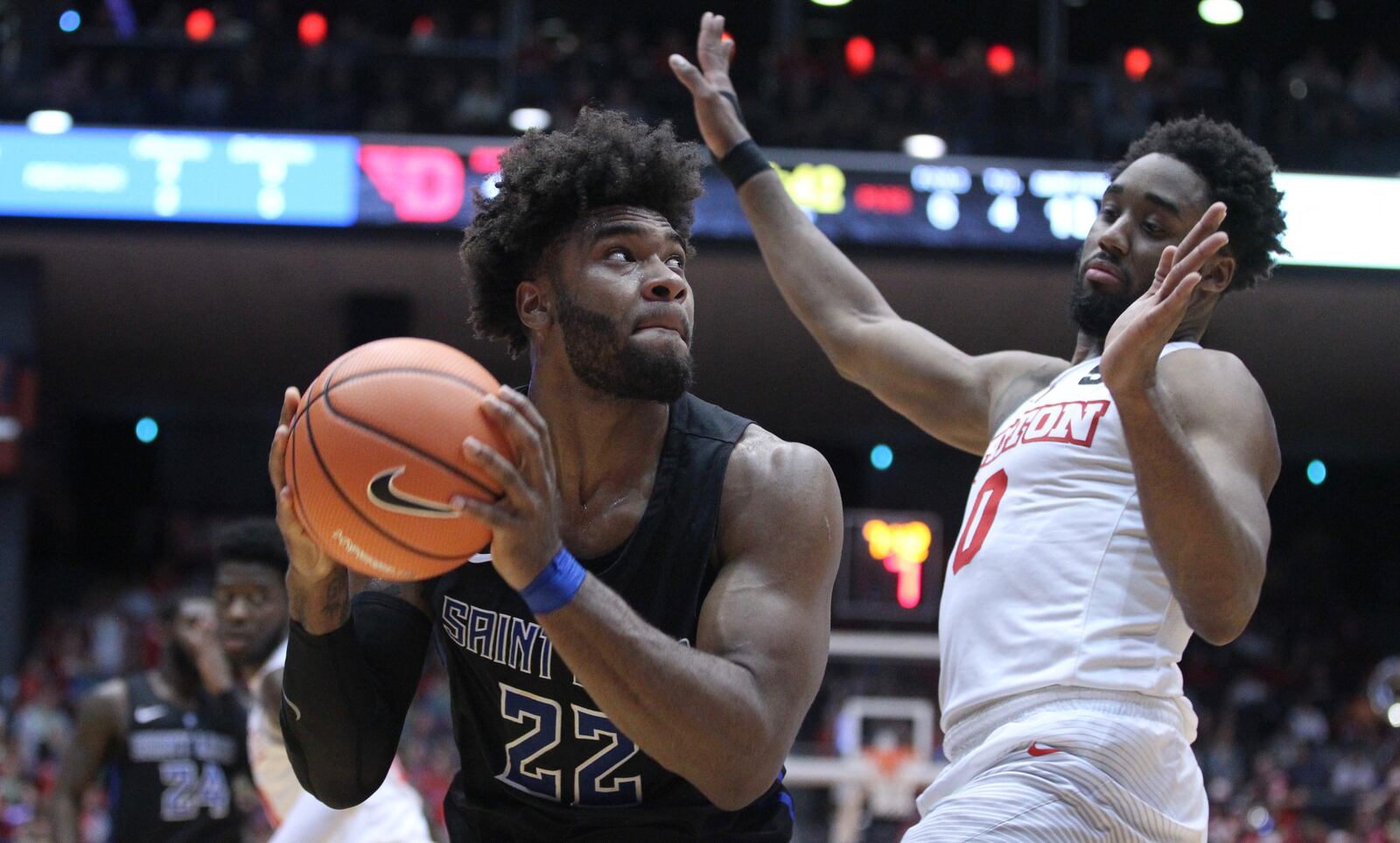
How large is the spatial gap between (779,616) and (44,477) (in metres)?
18.3

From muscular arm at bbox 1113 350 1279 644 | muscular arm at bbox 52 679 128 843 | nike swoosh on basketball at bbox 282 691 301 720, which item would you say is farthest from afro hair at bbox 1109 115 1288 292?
muscular arm at bbox 52 679 128 843

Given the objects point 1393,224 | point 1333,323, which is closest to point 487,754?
point 1393,224

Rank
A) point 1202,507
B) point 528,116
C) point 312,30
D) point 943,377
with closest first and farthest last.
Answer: point 1202,507 < point 943,377 < point 528,116 < point 312,30

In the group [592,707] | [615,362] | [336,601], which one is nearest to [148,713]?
[336,601]

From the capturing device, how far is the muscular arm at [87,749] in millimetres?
6391

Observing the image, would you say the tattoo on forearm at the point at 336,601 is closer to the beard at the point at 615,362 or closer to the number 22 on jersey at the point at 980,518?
the beard at the point at 615,362

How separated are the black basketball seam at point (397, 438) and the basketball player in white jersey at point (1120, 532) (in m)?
1.09

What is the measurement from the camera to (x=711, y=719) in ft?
8.28

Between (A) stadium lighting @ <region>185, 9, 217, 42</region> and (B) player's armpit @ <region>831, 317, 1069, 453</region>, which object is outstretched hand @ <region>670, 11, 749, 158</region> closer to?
(B) player's armpit @ <region>831, 317, 1069, 453</region>

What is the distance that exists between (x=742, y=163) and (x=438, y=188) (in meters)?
9.20

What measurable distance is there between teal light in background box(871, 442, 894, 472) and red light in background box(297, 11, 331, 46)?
8909 millimetres

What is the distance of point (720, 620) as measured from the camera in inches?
107

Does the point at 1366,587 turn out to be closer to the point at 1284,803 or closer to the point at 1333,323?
the point at 1333,323

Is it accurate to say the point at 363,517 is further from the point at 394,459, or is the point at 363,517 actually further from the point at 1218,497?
the point at 1218,497
